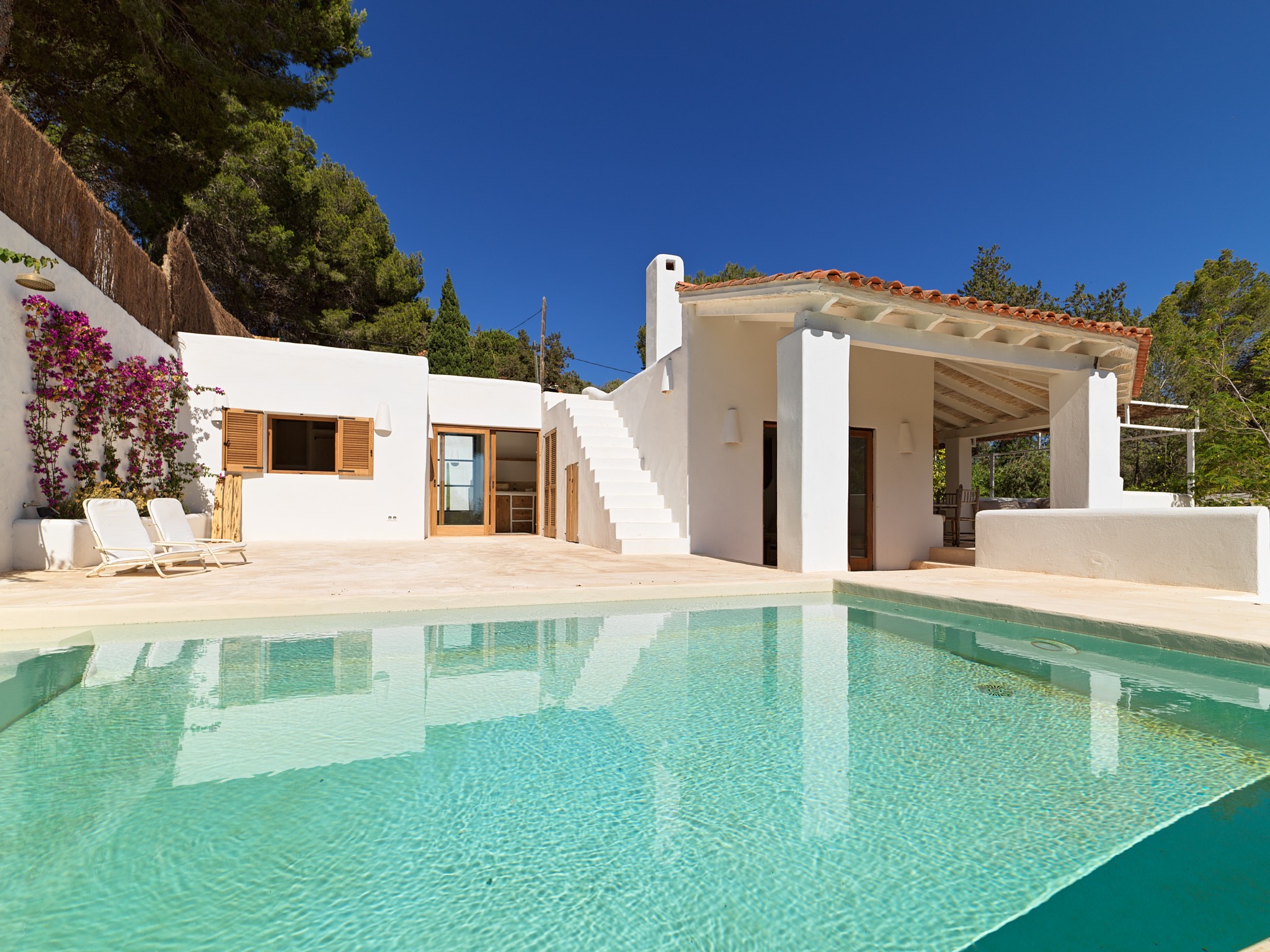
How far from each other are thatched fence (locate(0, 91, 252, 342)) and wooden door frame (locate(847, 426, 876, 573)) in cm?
1005

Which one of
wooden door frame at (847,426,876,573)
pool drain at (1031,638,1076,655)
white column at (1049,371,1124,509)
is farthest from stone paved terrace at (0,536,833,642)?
white column at (1049,371,1124,509)

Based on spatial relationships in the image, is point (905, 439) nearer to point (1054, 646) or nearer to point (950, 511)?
point (950, 511)

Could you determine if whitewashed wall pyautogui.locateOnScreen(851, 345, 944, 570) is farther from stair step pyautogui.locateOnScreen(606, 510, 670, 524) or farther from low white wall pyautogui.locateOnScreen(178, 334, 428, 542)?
low white wall pyautogui.locateOnScreen(178, 334, 428, 542)

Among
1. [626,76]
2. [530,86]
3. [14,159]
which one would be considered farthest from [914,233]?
[14,159]

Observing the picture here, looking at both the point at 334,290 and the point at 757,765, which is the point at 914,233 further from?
the point at 757,765

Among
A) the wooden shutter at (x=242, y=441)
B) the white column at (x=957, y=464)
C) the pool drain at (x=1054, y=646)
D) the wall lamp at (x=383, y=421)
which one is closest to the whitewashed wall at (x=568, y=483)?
the wall lamp at (x=383, y=421)

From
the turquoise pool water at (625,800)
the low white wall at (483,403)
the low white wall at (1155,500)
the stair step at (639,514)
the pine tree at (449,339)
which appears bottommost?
the turquoise pool water at (625,800)

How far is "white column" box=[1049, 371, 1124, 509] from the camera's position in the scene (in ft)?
24.4

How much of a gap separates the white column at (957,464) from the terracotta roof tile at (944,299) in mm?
5125

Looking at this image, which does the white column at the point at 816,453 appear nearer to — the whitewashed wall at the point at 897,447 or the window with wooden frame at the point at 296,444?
the whitewashed wall at the point at 897,447

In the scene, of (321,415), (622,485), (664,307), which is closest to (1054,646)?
(622,485)

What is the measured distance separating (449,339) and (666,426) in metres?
18.5

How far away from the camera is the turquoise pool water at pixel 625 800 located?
1.36 meters

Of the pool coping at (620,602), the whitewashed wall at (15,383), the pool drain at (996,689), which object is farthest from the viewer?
the whitewashed wall at (15,383)
